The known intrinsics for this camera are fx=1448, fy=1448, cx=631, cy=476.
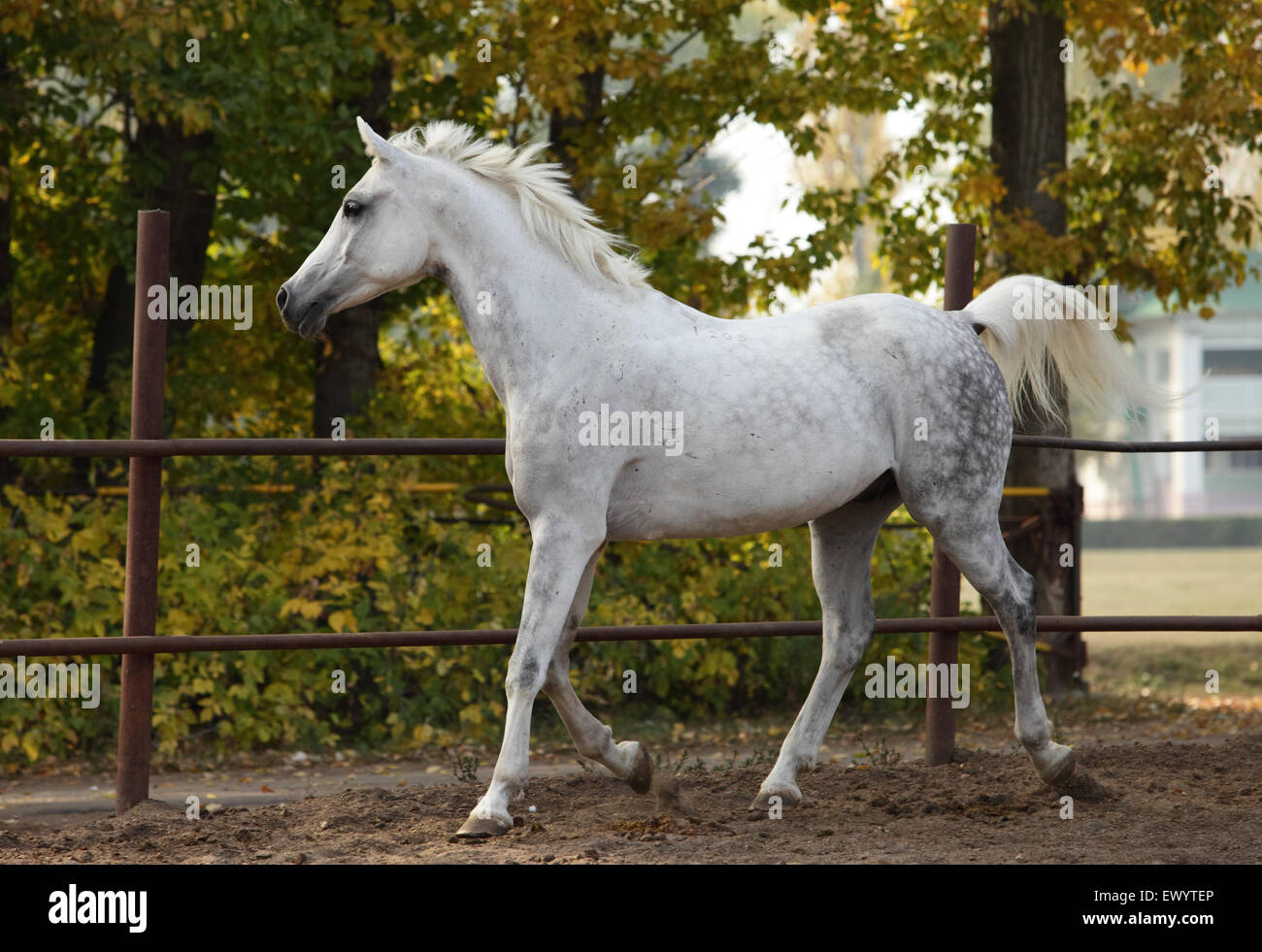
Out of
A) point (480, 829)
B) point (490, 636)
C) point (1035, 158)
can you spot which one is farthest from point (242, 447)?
point (1035, 158)

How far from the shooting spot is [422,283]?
36.3 ft

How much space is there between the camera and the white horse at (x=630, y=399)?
457 cm

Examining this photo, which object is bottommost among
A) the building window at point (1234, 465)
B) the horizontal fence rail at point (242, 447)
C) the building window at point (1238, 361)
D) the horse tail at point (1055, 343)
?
the horizontal fence rail at point (242, 447)

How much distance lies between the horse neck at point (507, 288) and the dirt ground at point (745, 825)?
1453 mm

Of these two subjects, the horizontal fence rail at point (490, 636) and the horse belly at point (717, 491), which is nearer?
the horse belly at point (717, 491)

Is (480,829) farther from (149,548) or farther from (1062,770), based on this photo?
(1062,770)

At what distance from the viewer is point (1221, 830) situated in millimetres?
4680

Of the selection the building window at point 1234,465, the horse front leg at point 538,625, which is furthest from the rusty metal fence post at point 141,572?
the building window at point 1234,465

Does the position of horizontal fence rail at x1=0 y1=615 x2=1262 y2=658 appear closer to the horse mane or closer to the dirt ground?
the dirt ground

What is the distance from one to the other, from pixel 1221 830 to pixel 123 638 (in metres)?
3.78

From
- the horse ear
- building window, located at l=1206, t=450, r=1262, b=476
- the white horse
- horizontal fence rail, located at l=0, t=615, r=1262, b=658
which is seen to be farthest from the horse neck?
building window, located at l=1206, t=450, r=1262, b=476

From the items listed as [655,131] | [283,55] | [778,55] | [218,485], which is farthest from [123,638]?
[778,55]

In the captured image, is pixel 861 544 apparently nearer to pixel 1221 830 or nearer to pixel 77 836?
pixel 1221 830

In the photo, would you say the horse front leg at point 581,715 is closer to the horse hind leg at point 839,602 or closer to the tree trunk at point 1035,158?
the horse hind leg at point 839,602
